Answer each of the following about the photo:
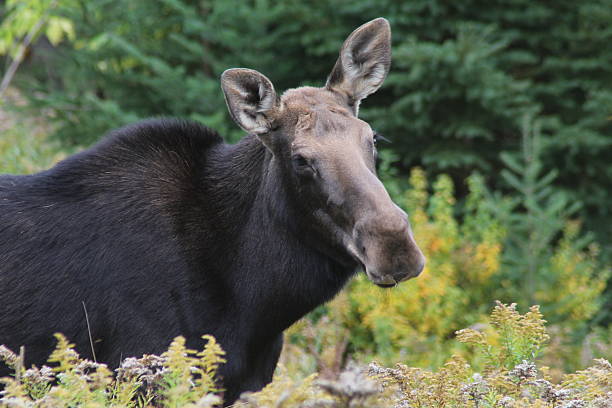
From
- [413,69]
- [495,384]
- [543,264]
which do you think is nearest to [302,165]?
[495,384]

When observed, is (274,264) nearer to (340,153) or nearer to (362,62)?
(340,153)

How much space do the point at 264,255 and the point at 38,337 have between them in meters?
1.26

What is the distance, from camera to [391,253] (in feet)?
12.0

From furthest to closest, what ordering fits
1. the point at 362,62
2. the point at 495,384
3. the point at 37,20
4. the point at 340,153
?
the point at 37,20 < the point at 362,62 < the point at 340,153 < the point at 495,384

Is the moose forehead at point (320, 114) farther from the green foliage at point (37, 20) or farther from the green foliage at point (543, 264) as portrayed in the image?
the green foliage at point (37, 20)

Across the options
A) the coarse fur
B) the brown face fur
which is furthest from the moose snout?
the coarse fur

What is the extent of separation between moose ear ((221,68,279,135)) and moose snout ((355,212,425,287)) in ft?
3.57

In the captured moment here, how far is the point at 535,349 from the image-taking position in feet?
13.2

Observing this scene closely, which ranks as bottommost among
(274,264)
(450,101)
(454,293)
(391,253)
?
(454,293)

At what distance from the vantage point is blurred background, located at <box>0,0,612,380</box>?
845 cm

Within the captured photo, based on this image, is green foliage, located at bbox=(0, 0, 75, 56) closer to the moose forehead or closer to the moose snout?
the moose forehead

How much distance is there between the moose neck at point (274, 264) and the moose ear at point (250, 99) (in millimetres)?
205

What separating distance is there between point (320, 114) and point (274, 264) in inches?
33.9

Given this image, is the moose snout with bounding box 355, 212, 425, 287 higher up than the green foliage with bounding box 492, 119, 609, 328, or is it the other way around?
the moose snout with bounding box 355, 212, 425, 287
